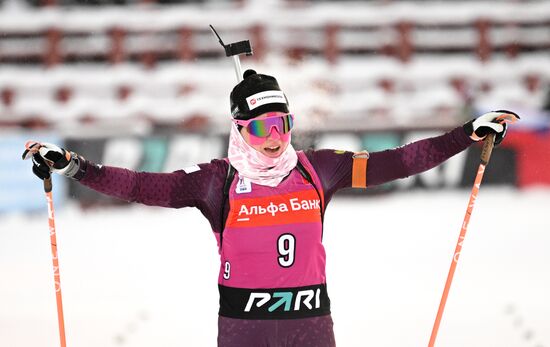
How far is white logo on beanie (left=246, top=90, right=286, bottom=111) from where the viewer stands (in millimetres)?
3463

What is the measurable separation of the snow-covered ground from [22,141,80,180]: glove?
8.30ft

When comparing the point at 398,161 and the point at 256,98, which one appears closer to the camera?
the point at 256,98

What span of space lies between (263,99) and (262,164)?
28 centimetres

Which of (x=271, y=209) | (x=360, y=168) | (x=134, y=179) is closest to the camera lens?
(x=271, y=209)

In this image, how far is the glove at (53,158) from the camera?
11.3ft

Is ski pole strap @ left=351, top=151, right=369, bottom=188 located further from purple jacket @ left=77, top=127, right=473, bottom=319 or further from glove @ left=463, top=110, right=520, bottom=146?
glove @ left=463, top=110, right=520, bottom=146

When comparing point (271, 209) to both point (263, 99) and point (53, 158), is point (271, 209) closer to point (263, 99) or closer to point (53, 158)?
point (263, 99)

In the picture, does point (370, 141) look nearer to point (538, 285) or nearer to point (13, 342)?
point (538, 285)

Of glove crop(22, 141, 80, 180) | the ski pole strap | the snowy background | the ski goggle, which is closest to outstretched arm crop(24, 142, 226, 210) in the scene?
glove crop(22, 141, 80, 180)

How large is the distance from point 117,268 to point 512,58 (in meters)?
11.7

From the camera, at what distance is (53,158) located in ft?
11.3

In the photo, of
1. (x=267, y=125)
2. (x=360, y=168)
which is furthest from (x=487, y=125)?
(x=267, y=125)

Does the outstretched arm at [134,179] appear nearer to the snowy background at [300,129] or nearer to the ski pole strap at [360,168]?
the ski pole strap at [360,168]

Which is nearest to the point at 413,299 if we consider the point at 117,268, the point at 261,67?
the point at 117,268
